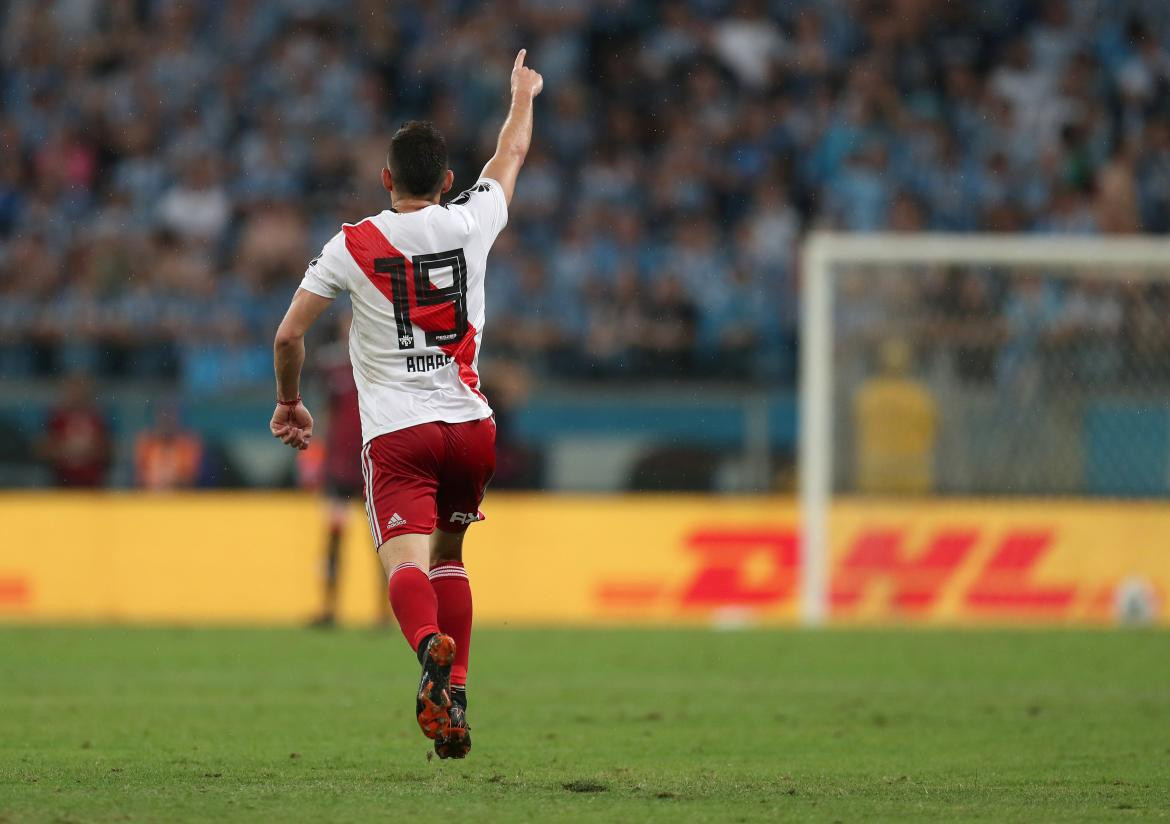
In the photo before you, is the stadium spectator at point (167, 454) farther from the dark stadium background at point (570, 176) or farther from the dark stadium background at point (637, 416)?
the dark stadium background at point (570, 176)

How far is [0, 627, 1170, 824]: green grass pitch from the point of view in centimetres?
583

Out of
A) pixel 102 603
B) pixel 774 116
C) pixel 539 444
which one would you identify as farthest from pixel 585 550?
pixel 774 116

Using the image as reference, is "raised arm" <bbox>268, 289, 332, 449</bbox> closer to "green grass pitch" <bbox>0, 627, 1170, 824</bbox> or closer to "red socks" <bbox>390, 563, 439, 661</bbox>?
"red socks" <bbox>390, 563, 439, 661</bbox>

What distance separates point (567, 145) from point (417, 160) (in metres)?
14.2

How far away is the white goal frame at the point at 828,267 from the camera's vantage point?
49.0 feet

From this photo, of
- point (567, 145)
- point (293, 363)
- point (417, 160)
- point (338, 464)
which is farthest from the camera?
point (567, 145)

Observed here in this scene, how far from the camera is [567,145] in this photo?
20469 mm

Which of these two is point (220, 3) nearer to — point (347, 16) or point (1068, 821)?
point (347, 16)

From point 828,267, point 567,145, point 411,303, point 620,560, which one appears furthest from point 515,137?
point 567,145

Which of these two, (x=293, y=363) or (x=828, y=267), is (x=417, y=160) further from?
(x=828, y=267)

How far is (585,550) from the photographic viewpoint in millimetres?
15844

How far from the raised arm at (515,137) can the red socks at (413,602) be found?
4.78 feet

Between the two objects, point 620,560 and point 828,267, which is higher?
point 828,267

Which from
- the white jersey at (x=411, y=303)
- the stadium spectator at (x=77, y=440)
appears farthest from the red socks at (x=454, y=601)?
the stadium spectator at (x=77, y=440)
